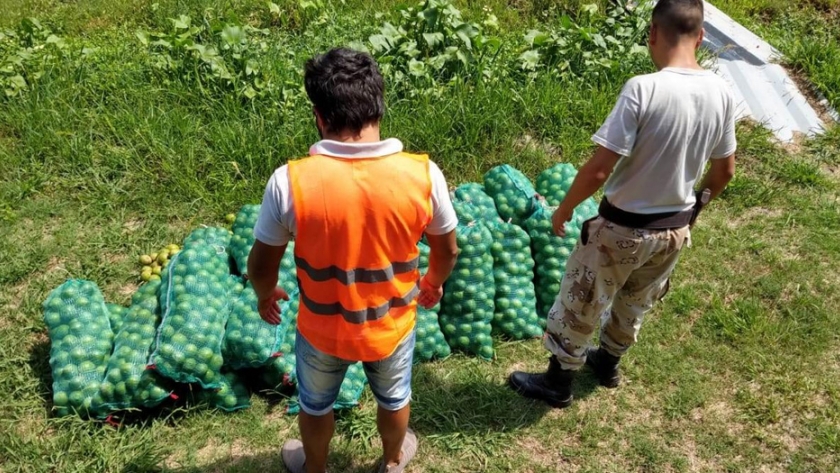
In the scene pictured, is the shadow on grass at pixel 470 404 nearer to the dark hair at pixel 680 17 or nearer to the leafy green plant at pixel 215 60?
the dark hair at pixel 680 17

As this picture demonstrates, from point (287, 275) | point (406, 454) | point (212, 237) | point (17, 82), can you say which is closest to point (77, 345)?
point (212, 237)

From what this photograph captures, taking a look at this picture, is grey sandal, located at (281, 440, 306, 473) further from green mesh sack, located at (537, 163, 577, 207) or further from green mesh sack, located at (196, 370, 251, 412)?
green mesh sack, located at (537, 163, 577, 207)

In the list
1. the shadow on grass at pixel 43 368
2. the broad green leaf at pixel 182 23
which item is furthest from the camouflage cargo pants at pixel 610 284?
the broad green leaf at pixel 182 23

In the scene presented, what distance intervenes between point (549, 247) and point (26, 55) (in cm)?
394

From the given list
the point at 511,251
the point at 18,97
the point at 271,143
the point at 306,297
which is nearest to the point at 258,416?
the point at 306,297

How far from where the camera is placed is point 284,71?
4.90m

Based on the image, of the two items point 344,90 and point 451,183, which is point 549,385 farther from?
point 344,90

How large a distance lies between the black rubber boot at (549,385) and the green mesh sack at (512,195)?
0.86m

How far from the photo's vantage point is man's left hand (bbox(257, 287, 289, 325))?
2.32m

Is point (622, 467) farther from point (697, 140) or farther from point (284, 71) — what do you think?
point (284, 71)

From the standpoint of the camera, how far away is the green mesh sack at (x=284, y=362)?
124 inches

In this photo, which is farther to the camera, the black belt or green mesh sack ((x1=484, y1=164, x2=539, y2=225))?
green mesh sack ((x1=484, y1=164, x2=539, y2=225))

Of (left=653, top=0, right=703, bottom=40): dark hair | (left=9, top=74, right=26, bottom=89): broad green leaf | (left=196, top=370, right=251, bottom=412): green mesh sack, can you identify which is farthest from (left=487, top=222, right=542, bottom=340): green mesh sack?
(left=9, top=74, right=26, bottom=89): broad green leaf

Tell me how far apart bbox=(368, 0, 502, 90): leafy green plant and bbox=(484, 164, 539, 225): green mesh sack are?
128 cm
